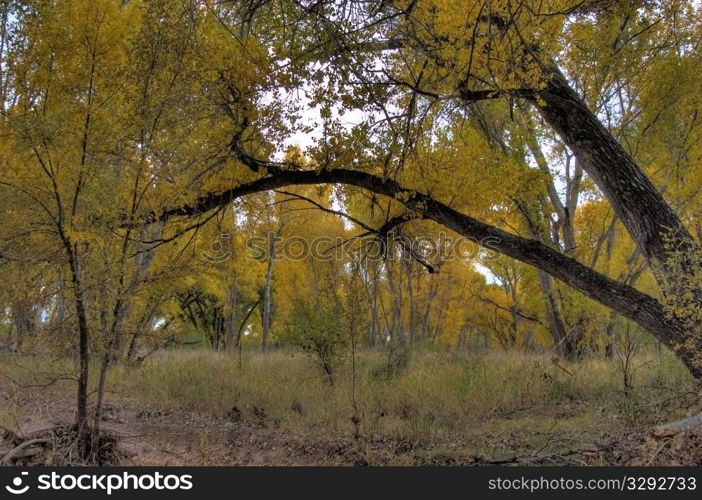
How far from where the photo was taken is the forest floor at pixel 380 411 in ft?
16.6

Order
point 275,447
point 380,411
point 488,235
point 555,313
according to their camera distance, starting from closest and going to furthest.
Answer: point 275,447 < point 488,235 < point 380,411 < point 555,313

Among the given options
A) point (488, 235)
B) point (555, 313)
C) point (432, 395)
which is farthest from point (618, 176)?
point (555, 313)

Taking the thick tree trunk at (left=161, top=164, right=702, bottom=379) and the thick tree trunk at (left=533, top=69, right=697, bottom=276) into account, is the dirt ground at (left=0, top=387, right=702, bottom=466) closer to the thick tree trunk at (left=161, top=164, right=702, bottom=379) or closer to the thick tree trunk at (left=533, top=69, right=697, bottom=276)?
the thick tree trunk at (left=161, top=164, right=702, bottom=379)

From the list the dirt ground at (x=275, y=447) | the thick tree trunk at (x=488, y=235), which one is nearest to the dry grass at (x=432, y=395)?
the dirt ground at (x=275, y=447)

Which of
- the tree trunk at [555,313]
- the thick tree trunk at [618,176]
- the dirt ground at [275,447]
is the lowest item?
the dirt ground at [275,447]

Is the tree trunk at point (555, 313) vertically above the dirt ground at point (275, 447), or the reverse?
the tree trunk at point (555, 313)

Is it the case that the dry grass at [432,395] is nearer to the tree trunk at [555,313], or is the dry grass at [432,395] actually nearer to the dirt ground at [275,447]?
the dirt ground at [275,447]

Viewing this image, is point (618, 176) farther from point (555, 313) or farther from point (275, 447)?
point (555, 313)

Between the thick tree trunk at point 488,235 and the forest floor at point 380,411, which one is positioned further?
the thick tree trunk at point 488,235

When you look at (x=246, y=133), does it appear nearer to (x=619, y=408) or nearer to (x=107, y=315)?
(x=107, y=315)

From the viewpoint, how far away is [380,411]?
22.8ft

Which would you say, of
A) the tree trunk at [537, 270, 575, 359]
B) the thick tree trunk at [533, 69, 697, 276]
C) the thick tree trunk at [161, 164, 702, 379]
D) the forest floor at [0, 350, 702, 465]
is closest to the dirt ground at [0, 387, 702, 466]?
the forest floor at [0, 350, 702, 465]

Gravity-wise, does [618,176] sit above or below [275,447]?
above

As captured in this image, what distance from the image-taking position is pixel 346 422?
6512 mm
